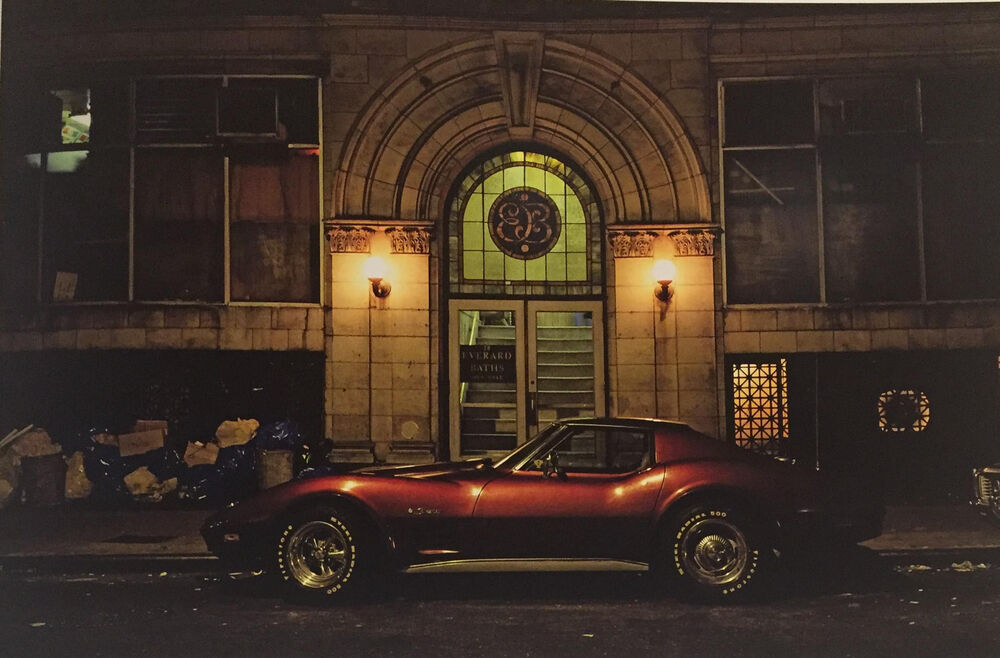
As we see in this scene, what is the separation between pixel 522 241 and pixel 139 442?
5.99 meters

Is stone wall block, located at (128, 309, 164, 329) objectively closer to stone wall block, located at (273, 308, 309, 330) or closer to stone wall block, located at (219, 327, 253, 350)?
stone wall block, located at (219, 327, 253, 350)

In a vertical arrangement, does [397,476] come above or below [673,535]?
above

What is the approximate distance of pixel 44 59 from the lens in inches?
479

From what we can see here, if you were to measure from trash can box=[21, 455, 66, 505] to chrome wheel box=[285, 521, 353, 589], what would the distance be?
20.5 ft

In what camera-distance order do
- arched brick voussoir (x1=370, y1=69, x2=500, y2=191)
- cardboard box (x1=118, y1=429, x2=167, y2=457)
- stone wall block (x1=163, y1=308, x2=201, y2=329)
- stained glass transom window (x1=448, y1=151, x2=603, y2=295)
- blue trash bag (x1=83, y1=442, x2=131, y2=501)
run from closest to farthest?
blue trash bag (x1=83, y1=442, x2=131, y2=501) → cardboard box (x1=118, y1=429, x2=167, y2=457) → stone wall block (x1=163, y1=308, x2=201, y2=329) → arched brick voussoir (x1=370, y1=69, x2=500, y2=191) → stained glass transom window (x1=448, y1=151, x2=603, y2=295)

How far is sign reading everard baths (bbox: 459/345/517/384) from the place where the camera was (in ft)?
41.5

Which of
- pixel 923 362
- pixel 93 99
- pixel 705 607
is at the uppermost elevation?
pixel 93 99

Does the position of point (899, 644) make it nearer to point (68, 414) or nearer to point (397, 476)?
point (397, 476)

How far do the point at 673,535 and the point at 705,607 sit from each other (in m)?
0.57

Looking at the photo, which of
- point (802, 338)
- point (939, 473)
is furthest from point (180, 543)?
point (939, 473)

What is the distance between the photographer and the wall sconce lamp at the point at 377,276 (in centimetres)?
1195

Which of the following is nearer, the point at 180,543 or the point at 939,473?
the point at 180,543

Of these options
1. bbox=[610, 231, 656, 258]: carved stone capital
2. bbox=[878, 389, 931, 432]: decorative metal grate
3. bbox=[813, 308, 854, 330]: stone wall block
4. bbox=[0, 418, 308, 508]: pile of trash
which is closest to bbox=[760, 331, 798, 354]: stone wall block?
bbox=[813, 308, 854, 330]: stone wall block

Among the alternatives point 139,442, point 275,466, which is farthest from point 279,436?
point 139,442
